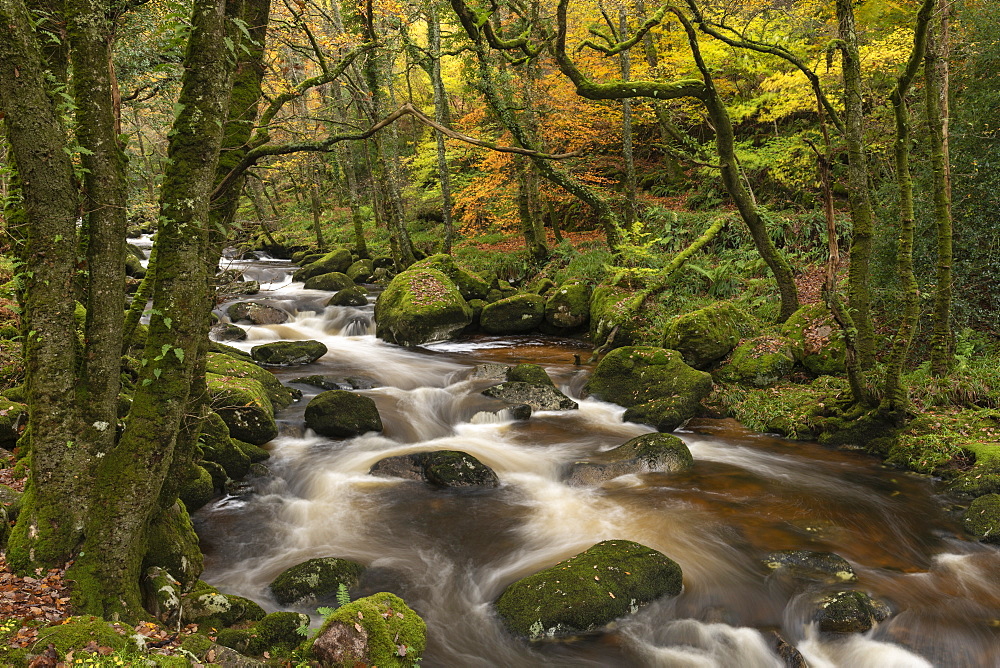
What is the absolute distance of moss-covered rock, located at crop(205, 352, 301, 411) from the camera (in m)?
9.77

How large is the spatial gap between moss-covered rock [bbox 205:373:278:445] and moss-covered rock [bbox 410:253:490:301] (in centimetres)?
882

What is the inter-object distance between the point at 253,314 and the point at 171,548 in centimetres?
1332

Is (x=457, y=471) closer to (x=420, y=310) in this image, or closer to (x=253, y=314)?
(x=420, y=310)

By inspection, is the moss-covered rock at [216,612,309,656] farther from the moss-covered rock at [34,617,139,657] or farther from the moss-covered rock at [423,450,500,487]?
the moss-covered rock at [423,450,500,487]

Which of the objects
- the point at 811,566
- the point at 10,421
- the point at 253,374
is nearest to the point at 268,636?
the point at 10,421

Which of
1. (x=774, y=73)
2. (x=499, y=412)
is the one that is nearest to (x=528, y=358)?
(x=499, y=412)

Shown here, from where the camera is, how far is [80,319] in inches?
252

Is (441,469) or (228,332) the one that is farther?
(228,332)

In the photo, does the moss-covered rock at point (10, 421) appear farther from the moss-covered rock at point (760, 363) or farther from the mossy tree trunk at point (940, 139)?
the mossy tree trunk at point (940, 139)

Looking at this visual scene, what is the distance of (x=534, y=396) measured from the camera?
1137cm

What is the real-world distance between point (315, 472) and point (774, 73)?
1616 cm

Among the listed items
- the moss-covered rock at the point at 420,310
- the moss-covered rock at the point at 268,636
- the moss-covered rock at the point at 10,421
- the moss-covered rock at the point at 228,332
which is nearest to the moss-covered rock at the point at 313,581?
the moss-covered rock at the point at 268,636

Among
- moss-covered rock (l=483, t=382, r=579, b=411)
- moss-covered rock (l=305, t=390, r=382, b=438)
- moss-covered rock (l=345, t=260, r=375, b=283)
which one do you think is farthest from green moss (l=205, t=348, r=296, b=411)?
moss-covered rock (l=345, t=260, r=375, b=283)

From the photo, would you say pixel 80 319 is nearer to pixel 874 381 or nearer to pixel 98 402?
pixel 98 402
